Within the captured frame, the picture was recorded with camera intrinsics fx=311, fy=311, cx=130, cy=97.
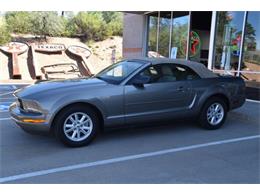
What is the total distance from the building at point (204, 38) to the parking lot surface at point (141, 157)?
4.41 metres

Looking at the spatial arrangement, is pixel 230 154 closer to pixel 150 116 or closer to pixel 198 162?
pixel 198 162

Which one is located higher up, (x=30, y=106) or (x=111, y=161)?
(x=30, y=106)

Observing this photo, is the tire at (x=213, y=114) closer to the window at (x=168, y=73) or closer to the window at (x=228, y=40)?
the window at (x=168, y=73)

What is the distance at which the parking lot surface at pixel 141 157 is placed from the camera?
13.0ft

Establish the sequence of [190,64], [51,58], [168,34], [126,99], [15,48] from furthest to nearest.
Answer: [51,58] → [15,48] → [168,34] → [190,64] → [126,99]

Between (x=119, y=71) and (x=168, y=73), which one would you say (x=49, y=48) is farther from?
(x=168, y=73)

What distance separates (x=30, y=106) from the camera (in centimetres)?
491

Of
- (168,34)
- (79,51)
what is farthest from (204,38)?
(79,51)

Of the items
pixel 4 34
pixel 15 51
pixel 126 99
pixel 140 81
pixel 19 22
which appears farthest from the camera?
pixel 19 22

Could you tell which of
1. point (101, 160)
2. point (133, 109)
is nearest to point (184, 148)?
point (133, 109)

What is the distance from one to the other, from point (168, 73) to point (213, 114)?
133cm

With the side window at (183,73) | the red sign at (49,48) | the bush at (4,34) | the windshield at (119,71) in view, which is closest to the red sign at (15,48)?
the red sign at (49,48)

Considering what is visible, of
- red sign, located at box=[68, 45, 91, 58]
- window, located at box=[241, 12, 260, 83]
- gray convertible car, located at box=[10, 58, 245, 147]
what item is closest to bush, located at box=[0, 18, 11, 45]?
red sign, located at box=[68, 45, 91, 58]

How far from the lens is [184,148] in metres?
5.12
